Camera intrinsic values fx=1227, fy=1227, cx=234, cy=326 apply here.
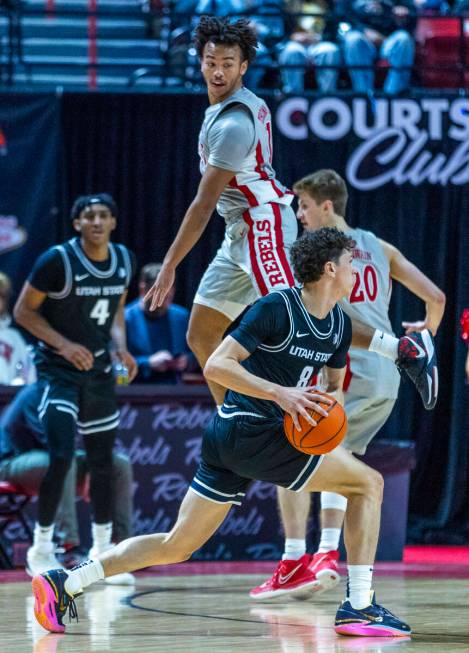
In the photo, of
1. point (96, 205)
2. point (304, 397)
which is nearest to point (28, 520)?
point (96, 205)

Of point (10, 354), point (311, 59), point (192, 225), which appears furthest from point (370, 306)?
point (311, 59)

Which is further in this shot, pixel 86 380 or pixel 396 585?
pixel 86 380

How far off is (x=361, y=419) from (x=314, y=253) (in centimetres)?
167

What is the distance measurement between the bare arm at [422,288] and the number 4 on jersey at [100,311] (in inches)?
67.7

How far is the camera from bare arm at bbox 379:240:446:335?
603cm

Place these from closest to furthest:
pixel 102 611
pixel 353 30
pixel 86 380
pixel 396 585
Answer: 1. pixel 102 611
2. pixel 396 585
3. pixel 86 380
4. pixel 353 30

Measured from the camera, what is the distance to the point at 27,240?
9484 millimetres

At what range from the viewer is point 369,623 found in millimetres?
4527

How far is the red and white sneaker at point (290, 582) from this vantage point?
5.63 m

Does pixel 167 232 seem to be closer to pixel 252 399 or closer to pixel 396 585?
pixel 396 585

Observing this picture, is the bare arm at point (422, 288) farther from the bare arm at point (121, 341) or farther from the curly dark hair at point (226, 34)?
the bare arm at point (121, 341)

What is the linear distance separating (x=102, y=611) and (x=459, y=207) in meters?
5.57

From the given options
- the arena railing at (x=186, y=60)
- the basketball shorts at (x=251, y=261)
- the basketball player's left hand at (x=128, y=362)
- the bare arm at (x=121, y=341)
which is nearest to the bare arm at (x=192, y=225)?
the basketball shorts at (x=251, y=261)

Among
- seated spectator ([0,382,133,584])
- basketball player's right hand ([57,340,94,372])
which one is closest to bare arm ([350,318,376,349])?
basketball player's right hand ([57,340,94,372])
